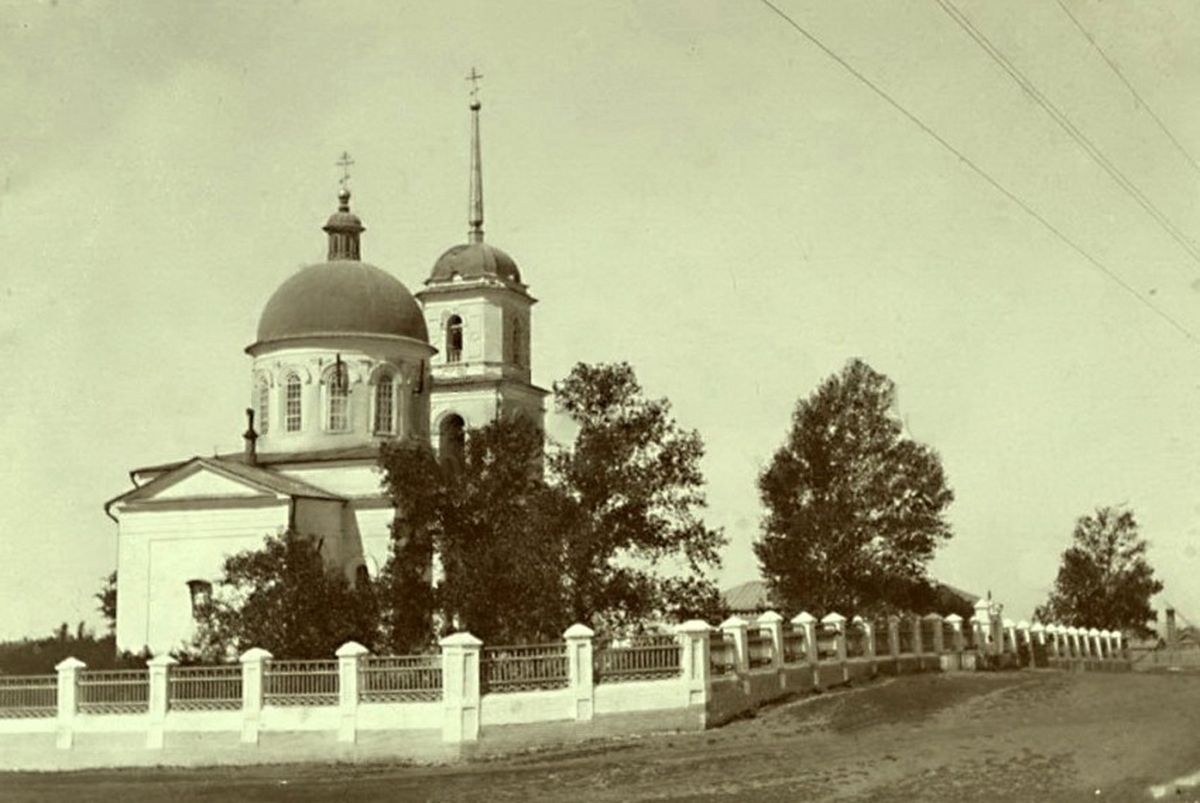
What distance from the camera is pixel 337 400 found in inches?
1705

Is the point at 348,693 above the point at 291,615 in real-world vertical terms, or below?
below

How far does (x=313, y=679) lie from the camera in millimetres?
23531

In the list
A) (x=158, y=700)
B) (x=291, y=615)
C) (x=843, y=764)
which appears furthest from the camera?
(x=291, y=615)

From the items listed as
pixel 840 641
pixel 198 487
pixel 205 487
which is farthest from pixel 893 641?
pixel 198 487

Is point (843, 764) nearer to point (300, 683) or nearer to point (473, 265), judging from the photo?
point (300, 683)

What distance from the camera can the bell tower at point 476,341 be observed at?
52.7m

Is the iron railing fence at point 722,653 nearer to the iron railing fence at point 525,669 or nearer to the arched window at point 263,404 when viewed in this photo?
the iron railing fence at point 525,669

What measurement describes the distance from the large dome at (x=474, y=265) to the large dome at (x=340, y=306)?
9462mm

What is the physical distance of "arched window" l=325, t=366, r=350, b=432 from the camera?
43.2m

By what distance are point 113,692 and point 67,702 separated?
811 mm

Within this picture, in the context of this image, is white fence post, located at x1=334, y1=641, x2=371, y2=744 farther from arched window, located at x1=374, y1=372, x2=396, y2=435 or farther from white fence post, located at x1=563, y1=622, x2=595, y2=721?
arched window, located at x1=374, y1=372, x2=396, y2=435

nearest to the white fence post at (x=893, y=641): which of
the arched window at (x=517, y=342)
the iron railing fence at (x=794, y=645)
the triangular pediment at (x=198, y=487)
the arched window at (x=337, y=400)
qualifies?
the iron railing fence at (x=794, y=645)

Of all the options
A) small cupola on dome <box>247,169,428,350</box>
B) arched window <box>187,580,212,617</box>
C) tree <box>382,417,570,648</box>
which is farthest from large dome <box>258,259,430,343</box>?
tree <box>382,417,570,648</box>

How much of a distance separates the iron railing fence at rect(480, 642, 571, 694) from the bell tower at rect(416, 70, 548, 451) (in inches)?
1121
